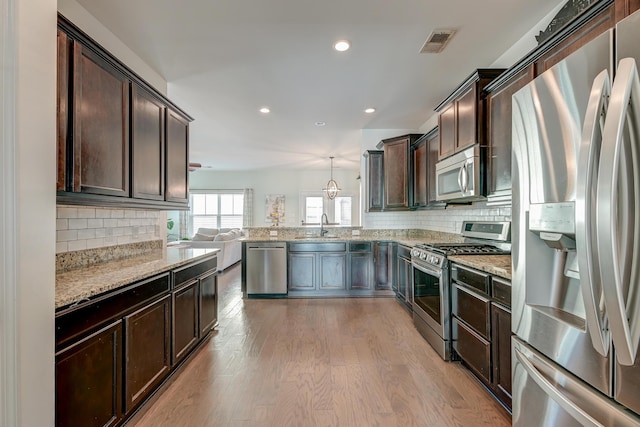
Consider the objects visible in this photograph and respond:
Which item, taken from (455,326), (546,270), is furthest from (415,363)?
(546,270)

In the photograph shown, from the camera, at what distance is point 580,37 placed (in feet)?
4.95

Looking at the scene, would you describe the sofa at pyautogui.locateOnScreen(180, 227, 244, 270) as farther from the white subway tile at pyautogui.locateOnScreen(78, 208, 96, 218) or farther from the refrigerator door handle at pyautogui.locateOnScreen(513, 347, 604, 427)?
the refrigerator door handle at pyautogui.locateOnScreen(513, 347, 604, 427)

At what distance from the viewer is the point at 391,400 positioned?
2.01 metres

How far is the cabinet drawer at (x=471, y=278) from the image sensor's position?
200cm

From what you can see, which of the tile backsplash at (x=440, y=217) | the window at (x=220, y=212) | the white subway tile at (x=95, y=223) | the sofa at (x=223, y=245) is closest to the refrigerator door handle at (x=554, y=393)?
the tile backsplash at (x=440, y=217)

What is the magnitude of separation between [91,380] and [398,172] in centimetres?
411

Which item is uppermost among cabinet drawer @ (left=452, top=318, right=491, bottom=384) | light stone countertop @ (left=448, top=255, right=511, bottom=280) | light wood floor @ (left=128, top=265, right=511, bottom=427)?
light stone countertop @ (left=448, top=255, right=511, bottom=280)

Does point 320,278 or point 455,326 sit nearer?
point 455,326

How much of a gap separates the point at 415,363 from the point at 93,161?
107 inches

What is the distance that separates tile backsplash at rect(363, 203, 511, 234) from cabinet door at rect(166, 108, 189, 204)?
3.01 meters

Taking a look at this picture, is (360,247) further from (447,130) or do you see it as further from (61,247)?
(61,247)

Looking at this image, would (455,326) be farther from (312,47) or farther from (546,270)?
(312,47)

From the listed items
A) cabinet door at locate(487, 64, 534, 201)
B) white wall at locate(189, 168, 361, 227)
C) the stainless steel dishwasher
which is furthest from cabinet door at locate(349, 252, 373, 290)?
Answer: white wall at locate(189, 168, 361, 227)

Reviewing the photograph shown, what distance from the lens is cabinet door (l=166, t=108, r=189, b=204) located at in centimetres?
268
